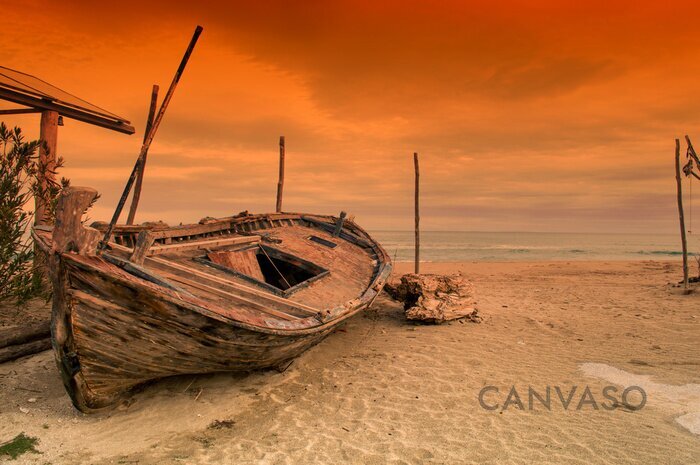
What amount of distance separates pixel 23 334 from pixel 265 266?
13.3ft

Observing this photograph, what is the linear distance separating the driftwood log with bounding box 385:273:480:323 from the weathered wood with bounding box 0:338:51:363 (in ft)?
20.9

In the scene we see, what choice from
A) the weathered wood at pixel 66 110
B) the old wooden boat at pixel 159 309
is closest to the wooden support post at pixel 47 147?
the weathered wood at pixel 66 110

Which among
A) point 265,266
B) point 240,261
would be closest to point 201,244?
point 240,261

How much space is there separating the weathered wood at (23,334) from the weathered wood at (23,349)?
0.06 meters

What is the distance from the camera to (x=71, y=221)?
3.76 metres

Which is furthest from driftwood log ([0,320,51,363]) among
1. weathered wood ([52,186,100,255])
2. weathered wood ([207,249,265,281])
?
weathered wood ([52,186,100,255])

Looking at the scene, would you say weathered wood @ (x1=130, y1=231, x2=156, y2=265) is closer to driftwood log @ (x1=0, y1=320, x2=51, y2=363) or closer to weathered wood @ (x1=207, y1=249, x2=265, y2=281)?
weathered wood @ (x1=207, y1=249, x2=265, y2=281)

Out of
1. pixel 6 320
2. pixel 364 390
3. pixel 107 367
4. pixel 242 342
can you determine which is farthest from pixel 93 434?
pixel 6 320

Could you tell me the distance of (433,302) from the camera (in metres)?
9.71

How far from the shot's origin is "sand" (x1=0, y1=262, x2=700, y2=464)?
4.37 m

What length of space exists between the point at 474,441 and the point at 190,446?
9.56 feet

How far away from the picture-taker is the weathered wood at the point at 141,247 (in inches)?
195

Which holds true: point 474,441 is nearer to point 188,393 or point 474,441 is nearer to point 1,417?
point 188,393

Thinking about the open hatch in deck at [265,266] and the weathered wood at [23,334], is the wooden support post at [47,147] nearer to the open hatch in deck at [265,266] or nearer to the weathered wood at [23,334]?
the weathered wood at [23,334]
